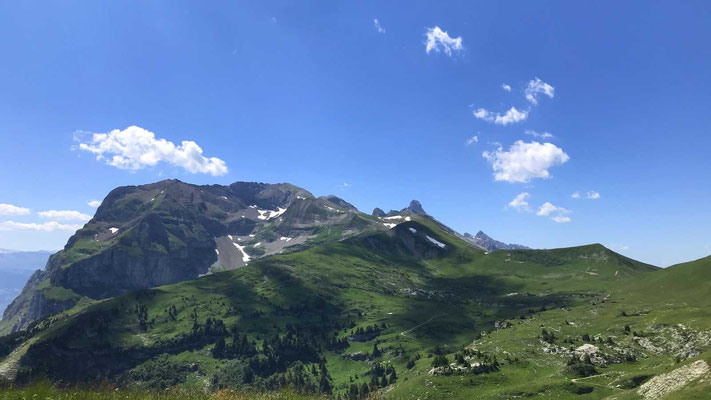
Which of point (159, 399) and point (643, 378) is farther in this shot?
point (643, 378)

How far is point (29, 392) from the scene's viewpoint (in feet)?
79.4

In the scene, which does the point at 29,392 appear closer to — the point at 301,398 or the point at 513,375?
the point at 301,398

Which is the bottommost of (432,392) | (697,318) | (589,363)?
(432,392)

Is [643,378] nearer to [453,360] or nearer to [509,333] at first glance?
[453,360]

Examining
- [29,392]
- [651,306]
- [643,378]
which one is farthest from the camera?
[651,306]

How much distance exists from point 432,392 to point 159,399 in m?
86.0

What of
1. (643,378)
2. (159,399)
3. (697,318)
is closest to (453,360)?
(643,378)

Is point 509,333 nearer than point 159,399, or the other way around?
point 159,399

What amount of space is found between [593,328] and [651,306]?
48.1 metres

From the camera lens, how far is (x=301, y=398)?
3466 centimetres

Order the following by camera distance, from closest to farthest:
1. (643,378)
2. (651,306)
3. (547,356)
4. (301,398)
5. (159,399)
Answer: (159,399) < (301,398) < (643,378) < (547,356) < (651,306)

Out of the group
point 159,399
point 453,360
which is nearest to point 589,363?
point 453,360

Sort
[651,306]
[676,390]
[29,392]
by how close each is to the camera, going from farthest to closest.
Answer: [651,306] → [676,390] → [29,392]

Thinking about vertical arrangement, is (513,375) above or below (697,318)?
below
